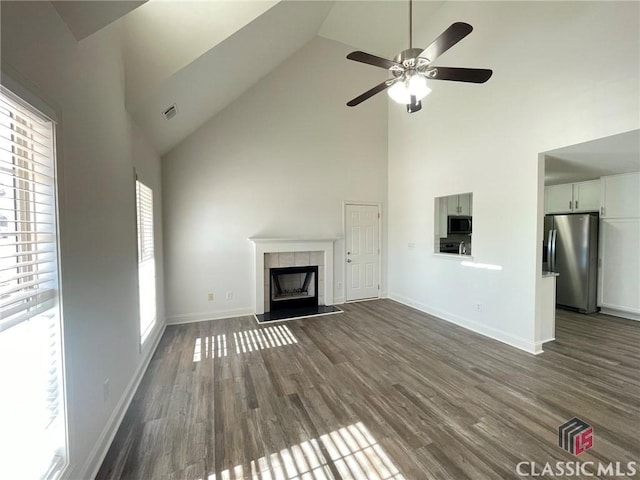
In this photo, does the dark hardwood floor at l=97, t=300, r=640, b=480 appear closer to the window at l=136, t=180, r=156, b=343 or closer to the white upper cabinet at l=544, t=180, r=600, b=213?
the window at l=136, t=180, r=156, b=343

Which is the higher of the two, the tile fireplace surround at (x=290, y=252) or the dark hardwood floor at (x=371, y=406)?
the tile fireplace surround at (x=290, y=252)

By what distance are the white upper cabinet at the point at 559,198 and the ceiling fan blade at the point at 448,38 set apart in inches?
189

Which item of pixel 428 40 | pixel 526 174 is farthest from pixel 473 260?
pixel 428 40

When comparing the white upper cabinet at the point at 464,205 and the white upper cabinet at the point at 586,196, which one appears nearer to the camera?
the white upper cabinet at the point at 586,196

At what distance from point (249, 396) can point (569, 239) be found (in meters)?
5.79

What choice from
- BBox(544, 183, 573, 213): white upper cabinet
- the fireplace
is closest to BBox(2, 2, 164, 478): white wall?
the fireplace

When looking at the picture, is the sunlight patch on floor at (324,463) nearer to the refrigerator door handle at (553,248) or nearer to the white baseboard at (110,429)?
the white baseboard at (110,429)

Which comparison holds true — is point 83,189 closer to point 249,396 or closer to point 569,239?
point 249,396

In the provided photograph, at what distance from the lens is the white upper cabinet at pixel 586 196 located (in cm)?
472

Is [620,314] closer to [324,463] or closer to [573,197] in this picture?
[573,197]

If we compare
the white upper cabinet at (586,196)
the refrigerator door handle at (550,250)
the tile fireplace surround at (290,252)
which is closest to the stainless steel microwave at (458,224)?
the refrigerator door handle at (550,250)

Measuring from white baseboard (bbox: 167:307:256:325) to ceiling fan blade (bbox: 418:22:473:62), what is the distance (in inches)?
171

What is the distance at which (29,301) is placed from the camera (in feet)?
3.86

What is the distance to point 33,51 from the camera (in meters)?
1.18
